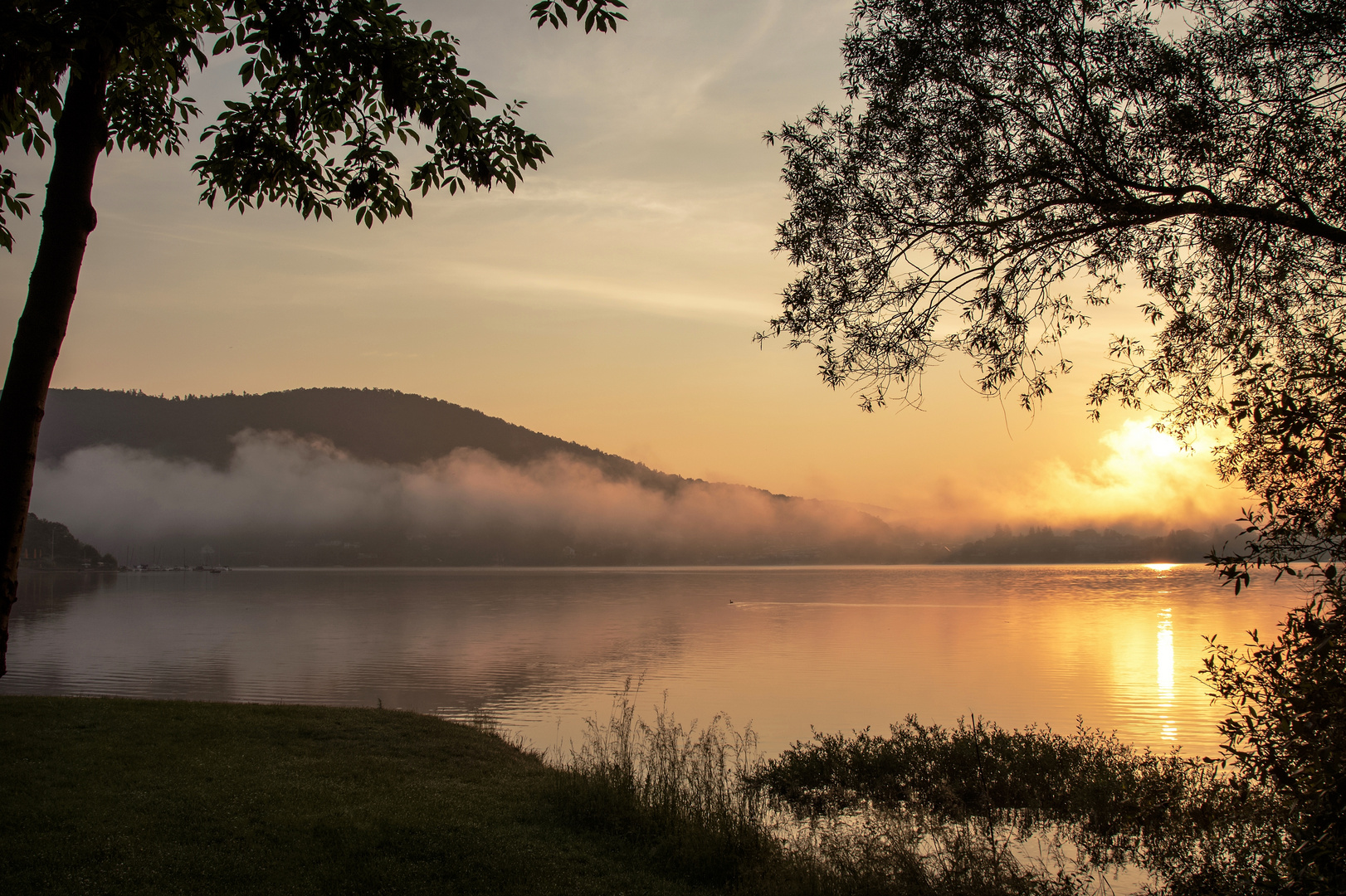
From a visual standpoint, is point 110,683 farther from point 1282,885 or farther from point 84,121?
point 1282,885

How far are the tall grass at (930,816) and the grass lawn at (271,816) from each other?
933mm

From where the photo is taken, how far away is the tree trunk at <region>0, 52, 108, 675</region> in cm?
579

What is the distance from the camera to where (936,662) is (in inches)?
1876

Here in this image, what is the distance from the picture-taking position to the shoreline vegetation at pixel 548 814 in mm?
9297

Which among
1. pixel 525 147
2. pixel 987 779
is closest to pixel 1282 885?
pixel 525 147

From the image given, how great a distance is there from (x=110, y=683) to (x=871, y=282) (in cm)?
4086

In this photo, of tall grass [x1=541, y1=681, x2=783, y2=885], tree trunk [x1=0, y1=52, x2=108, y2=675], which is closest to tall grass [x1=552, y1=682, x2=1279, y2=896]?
tall grass [x1=541, y1=681, x2=783, y2=885]

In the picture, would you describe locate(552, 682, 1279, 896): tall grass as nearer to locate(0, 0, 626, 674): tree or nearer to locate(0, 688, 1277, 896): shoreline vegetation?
locate(0, 688, 1277, 896): shoreline vegetation

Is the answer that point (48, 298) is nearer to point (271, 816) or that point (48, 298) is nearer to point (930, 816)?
point (271, 816)

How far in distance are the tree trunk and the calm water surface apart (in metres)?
19.9

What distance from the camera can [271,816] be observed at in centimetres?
1102

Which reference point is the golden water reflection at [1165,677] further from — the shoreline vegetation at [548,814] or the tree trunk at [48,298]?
the tree trunk at [48,298]

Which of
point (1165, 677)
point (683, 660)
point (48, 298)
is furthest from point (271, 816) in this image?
point (1165, 677)

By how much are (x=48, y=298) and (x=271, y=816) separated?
25.6 ft
